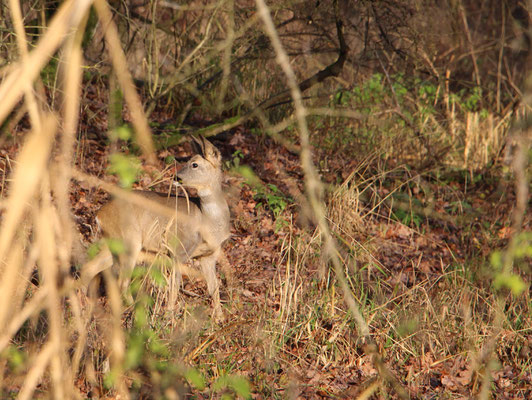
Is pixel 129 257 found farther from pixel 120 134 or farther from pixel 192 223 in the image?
pixel 120 134

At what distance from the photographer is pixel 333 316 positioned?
5.18m

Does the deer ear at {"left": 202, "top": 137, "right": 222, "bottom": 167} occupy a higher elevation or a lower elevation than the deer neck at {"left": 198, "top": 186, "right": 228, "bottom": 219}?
higher

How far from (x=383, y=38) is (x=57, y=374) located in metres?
8.41

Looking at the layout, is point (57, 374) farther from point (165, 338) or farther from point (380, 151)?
point (380, 151)

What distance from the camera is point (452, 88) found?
48.3ft

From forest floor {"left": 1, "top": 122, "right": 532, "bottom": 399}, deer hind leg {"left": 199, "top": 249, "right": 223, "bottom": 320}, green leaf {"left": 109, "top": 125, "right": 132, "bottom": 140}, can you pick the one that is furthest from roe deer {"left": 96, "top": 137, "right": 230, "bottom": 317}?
green leaf {"left": 109, "top": 125, "right": 132, "bottom": 140}

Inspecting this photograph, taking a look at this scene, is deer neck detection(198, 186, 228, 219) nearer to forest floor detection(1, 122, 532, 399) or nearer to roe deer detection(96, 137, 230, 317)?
roe deer detection(96, 137, 230, 317)

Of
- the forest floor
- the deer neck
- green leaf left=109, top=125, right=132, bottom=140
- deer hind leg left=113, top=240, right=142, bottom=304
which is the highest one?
green leaf left=109, top=125, right=132, bottom=140

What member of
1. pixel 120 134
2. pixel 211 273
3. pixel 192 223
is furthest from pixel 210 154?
pixel 120 134

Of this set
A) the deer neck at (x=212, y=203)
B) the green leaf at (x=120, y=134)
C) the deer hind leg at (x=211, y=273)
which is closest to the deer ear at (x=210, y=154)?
the deer neck at (x=212, y=203)

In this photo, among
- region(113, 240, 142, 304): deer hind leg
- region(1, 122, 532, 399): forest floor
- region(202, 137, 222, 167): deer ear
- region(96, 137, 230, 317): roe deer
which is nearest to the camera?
region(1, 122, 532, 399): forest floor

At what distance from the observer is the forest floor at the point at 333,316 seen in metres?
4.46

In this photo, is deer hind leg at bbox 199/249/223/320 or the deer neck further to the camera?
the deer neck

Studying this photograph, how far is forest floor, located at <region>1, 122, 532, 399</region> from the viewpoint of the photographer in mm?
4465
